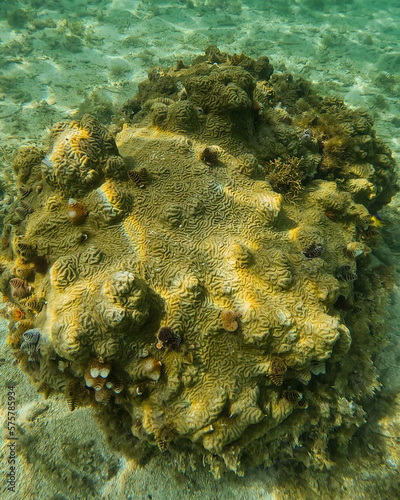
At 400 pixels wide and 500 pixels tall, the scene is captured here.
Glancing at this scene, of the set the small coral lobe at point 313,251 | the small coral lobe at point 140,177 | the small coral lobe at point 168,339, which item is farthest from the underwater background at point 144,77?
the small coral lobe at point 140,177

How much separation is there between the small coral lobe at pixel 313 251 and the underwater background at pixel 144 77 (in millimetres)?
2142

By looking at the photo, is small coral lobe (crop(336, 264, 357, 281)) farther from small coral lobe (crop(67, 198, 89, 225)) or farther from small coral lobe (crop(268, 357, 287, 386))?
small coral lobe (crop(67, 198, 89, 225))

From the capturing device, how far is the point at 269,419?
3.36 m

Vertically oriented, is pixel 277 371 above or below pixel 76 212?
below

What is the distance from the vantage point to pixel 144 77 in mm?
13648

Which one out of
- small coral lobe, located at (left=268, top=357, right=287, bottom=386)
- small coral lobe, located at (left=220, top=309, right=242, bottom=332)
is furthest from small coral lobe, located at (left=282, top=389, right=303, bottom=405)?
small coral lobe, located at (left=220, top=309, right=242, bottom=332)

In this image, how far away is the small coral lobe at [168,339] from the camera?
3182mm

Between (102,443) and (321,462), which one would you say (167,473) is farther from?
(321,462)

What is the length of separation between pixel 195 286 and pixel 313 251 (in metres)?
1.78

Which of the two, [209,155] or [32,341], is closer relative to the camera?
[32,341]

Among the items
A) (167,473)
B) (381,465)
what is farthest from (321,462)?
(167,473)

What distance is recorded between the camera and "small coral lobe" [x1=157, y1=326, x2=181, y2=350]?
125 inches

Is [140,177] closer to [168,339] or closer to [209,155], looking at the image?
[209,155]

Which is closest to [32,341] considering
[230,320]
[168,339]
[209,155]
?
[168,339]
